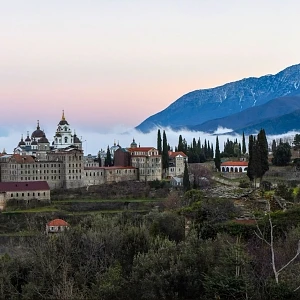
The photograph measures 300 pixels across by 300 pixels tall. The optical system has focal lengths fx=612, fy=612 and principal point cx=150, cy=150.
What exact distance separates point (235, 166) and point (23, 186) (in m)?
23.4

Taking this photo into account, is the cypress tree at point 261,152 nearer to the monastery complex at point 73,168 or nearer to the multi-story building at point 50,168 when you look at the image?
the monastery complex at point 73,168

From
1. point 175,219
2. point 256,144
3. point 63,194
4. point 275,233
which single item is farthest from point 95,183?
point 275,233

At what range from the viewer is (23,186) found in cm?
5841

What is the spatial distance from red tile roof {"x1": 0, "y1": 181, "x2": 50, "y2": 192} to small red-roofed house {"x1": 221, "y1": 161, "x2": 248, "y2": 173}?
20609 mm

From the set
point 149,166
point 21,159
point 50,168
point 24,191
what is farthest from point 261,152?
point 21,159

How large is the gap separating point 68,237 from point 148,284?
4.78 meters

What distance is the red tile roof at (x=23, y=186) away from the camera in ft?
189

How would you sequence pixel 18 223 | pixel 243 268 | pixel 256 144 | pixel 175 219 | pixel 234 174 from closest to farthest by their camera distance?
1. pixel 243 268
2. pixel 175 219
3. pixel 256 144
4. pixel 18 223
5. pixel 234 174

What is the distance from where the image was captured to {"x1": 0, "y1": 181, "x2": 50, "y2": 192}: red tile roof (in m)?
57.7

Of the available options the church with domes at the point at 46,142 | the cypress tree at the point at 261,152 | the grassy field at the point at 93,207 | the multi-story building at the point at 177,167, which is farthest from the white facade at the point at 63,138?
the cypress tree at the point at 261,152

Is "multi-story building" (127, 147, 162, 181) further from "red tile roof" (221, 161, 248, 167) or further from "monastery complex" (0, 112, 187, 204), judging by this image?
"red tile roof" (221, 161, 248, 167)

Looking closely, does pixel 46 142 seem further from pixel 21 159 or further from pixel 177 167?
pixel 177 167

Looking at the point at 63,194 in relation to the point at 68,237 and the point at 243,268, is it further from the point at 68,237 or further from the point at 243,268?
the point at 243,268

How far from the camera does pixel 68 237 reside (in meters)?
20.3
